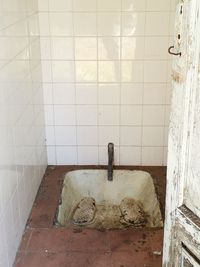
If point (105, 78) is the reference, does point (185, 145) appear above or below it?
below

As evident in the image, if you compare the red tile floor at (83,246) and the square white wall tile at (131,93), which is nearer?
the red tile floor at (83,246)

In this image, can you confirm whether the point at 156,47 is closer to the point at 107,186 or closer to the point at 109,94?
the point at 109,94

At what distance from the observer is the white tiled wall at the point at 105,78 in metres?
2.59

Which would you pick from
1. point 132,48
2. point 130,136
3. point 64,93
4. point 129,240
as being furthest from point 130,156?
point 129,240

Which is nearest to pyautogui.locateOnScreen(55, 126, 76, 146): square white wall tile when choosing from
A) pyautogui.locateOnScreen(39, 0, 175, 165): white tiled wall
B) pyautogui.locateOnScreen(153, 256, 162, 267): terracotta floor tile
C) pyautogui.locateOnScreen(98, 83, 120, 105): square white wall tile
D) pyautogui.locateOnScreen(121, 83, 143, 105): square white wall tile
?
pyautogui.locateOnScreen(39, 0, 175, 165): white tiled wall

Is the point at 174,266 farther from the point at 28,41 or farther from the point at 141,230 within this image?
the point at 28,41

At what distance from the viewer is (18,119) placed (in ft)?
6.82

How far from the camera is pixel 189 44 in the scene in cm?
115

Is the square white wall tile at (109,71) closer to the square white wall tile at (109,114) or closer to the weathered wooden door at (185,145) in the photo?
the square white wall tile at (109,114)

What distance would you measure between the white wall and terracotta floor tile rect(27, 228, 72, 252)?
9cm

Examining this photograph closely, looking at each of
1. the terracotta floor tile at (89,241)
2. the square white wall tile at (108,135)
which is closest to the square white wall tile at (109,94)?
the square white wall tile at (108,135)

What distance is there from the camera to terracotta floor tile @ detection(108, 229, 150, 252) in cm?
207

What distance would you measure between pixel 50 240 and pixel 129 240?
0.44 m

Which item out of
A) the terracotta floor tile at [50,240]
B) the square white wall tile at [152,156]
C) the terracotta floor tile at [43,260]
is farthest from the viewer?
the square white wall tile at [152,156]
